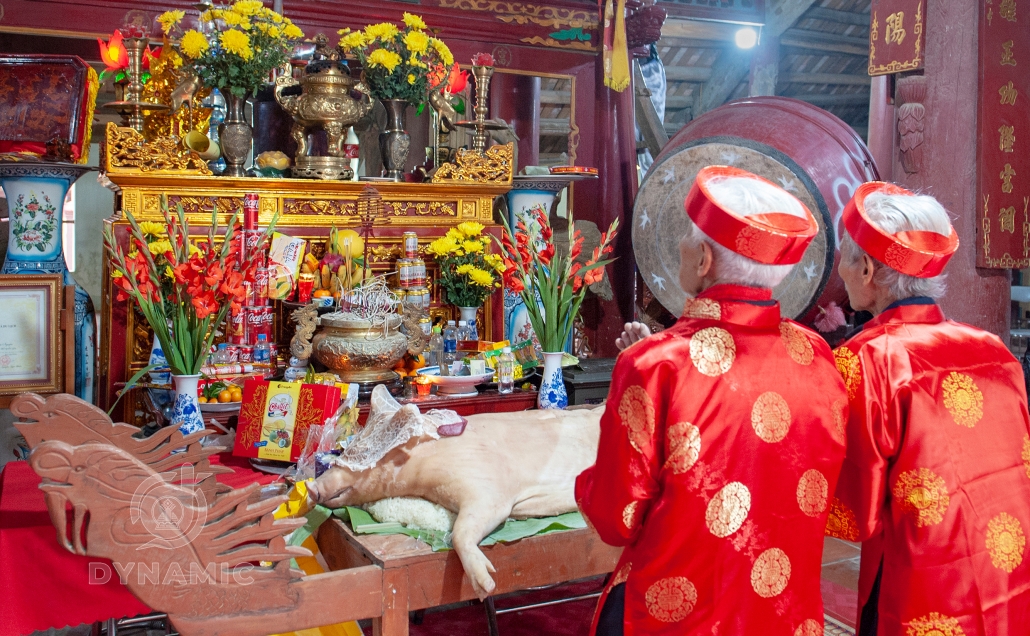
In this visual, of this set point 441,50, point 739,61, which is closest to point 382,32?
point 441,50

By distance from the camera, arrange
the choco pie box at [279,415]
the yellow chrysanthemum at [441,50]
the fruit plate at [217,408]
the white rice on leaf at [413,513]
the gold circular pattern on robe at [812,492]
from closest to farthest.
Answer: the gold circular pattern on robe at [812,492]
the white rice on leaf at [413,513]
the choco pie box at [279,415]
the fruit plate at [217,408]
the yellow chrysanthemum at [441,50]

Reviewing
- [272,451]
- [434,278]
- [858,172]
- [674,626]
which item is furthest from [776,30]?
[674,626]

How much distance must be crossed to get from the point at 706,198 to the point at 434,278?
2518 millimetres

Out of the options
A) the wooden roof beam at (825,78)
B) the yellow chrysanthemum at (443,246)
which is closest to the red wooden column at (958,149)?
the yellow chrysanthemum at (443,246)

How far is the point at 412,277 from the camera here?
12.4ft

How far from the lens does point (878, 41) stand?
4.81m

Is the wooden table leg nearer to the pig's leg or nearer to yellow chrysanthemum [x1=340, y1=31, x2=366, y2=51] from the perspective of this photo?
the pig's leg

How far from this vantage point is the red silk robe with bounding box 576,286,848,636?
1603 millimetres

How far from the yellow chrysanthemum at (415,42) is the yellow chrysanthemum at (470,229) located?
0.74m

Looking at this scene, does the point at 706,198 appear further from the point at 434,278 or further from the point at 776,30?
the point at 776,30

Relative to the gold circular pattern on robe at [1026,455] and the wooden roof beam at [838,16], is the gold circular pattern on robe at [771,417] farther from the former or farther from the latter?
the wooden roof beam at [838,16]

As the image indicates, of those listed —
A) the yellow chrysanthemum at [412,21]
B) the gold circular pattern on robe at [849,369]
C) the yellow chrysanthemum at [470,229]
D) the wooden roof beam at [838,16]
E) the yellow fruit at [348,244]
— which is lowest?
Result: the gold circular pattern on robe at [849,369]

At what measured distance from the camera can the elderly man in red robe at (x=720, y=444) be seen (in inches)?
63.1

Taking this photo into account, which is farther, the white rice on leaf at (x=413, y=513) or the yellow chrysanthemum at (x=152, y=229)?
the yellow chrysanthemum at (x=152, y=229)
